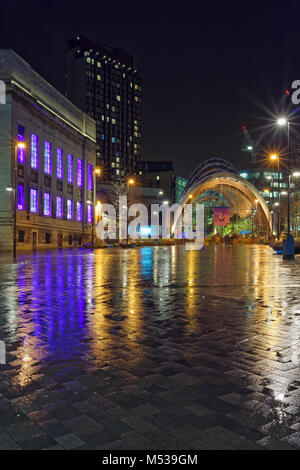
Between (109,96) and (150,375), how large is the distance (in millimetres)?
159844

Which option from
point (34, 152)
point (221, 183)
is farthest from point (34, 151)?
point (221, 183)

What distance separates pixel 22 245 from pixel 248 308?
134 feet

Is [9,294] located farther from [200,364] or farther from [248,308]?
[200,364]

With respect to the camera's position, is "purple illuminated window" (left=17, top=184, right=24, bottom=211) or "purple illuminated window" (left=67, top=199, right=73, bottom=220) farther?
"purple illuminated window" (left=67, top=199, right=73, bottom=220)

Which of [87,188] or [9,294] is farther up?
[87,188]

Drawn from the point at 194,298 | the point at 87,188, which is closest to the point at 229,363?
the point at 194,298

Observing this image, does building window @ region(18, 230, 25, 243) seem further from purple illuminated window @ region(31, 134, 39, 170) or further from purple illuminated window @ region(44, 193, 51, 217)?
purple illuminated window @ region(31, 134, 39, 170)

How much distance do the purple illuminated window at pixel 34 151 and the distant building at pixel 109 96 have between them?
82.9 meters

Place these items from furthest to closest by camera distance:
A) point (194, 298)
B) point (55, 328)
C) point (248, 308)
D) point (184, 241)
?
1. point (184, 241)
2. point (194, 298)
3. point (248, 308)
4. point (55, 328)

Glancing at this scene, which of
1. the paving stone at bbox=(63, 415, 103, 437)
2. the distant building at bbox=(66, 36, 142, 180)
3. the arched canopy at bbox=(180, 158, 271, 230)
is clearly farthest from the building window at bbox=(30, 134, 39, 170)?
the distant building at bbox=(66, 36, 142, 180)

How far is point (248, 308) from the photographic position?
8305 mm

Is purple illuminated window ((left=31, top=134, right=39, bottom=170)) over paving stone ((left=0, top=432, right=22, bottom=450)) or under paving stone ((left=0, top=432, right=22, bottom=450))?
over

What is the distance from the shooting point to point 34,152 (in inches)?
1971

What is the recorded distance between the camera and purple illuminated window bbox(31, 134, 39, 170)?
162 feet
